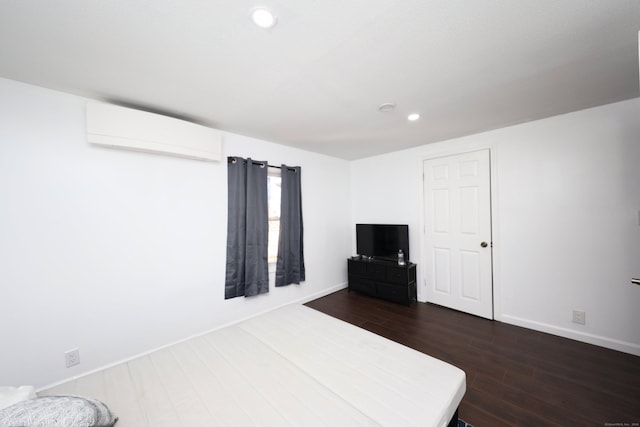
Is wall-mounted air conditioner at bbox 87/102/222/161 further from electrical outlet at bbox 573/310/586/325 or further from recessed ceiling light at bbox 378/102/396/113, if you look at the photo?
electrical outlet at bbox 573/310/586/325

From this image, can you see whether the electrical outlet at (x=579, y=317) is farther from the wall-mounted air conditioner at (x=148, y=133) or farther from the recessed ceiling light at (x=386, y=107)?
the wall-mounted air conditioner at (x=148, y=133)

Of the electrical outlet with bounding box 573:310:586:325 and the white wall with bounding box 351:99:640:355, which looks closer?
the white wall with bounding box 351:99:640:355

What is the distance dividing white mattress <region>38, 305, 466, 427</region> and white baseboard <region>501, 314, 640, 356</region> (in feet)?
6.57

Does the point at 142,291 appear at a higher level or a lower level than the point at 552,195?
lower

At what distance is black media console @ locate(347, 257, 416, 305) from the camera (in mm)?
3459

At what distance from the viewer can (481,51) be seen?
1471mm

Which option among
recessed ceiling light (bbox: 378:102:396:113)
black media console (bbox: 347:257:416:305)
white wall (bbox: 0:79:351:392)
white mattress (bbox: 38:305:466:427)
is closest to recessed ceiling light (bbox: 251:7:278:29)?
recessed ceiling light (bbox: 378:102:396:113)

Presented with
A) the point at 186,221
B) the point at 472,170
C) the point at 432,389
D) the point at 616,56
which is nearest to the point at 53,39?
the point at 186,221

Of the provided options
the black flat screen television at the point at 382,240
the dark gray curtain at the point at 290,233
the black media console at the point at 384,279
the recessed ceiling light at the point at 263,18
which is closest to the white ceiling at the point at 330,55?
the recessed ceiling light at the point at 263,18

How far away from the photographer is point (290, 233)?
343cm

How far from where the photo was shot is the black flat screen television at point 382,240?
12.0 feet

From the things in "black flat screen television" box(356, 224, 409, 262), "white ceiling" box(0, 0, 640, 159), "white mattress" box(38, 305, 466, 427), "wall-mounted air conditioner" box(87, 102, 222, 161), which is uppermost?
"white ceiling" box(0, 0, 640, 159)

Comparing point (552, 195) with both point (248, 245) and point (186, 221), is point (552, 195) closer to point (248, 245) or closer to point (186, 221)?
point (248, 245)

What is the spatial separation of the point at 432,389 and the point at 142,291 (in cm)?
244
